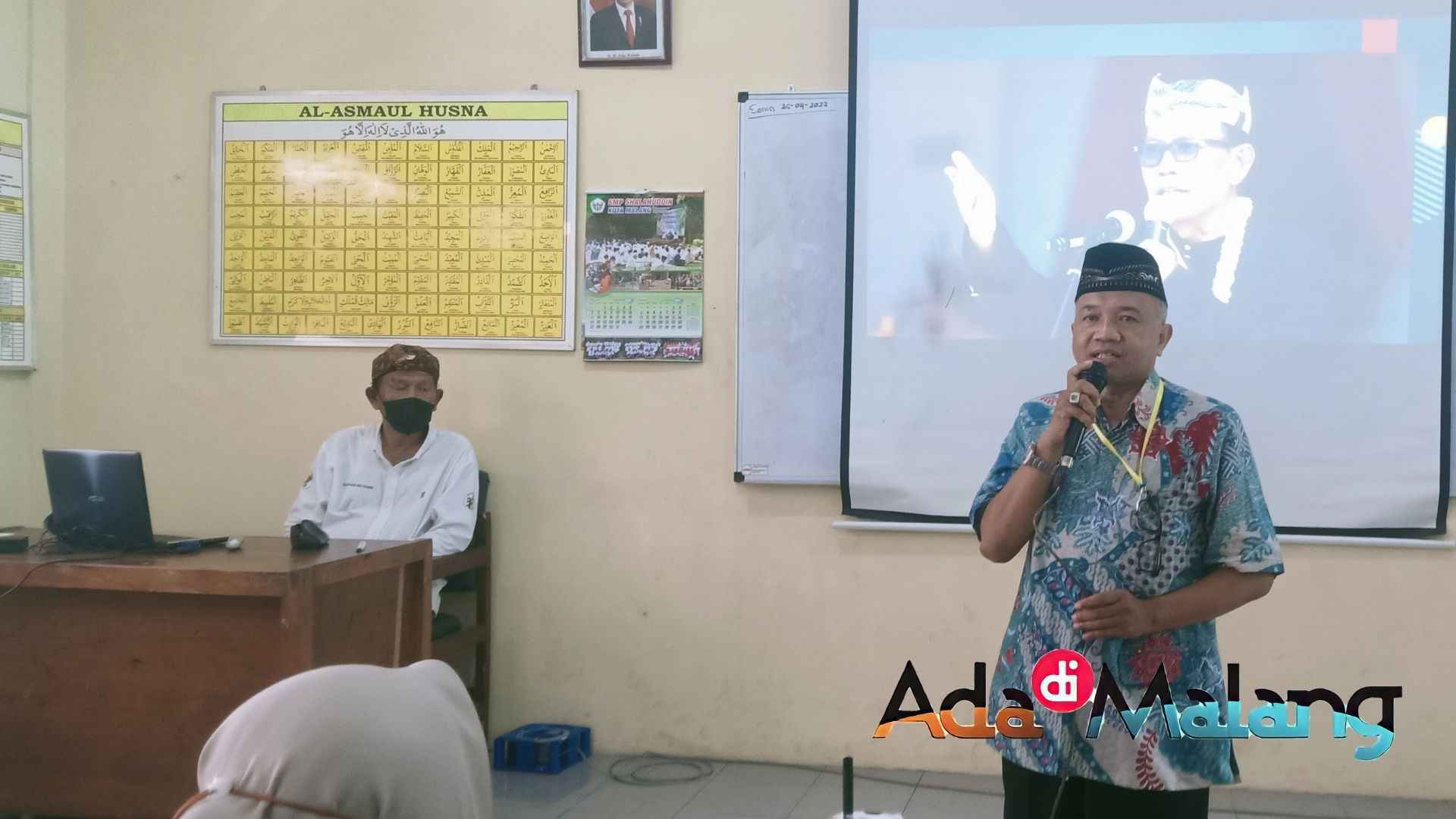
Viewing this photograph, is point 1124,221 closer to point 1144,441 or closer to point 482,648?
point 1144,441

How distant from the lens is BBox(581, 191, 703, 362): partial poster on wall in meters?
3.97

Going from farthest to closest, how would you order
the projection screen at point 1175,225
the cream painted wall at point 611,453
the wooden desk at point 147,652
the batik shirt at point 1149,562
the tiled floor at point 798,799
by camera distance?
the cream painted wall at point 611,453 → the projection screen at point 1175,225 → the tiled floor at point 798,799 → the wooden desk at point 147,652 → the batik shirt at point 1149,562

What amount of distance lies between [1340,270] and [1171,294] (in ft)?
1.57

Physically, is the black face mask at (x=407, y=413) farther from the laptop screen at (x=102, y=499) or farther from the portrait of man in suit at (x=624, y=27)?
the portrait of man in suit at (x=624, y=27)

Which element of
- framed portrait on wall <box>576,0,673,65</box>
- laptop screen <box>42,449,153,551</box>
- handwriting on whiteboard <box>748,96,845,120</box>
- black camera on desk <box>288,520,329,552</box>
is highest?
framed portrait on wall <box>576,0,673,65</box>

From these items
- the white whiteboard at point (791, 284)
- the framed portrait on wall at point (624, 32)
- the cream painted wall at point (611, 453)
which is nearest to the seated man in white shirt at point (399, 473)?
the cream painted wall at point (611, 453)

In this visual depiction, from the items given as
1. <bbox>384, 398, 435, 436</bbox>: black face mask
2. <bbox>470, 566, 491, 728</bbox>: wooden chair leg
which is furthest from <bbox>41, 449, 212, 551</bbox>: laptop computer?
<bbox>470, 566, 491, 728</bbox>: wooden chair leg

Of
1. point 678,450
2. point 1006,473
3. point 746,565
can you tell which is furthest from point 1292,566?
point 1006,473

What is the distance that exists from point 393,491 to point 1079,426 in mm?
2587

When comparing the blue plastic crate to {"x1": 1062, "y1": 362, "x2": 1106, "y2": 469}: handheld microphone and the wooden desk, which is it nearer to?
the wooden desk

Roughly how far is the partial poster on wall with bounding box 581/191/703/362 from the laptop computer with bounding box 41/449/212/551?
1.47 m

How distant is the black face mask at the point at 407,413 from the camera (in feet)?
12.2

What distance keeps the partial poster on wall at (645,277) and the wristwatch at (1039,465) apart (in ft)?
7.58

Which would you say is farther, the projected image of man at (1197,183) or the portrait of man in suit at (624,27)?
the portrait of man in suit at (624,27)
